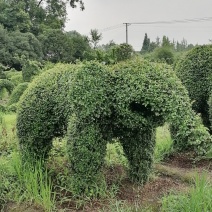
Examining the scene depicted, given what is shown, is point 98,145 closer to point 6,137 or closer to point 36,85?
point 36,85

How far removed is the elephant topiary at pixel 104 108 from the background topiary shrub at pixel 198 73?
2.31m

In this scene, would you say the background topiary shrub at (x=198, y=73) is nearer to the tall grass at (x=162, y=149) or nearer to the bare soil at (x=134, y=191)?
the tall grass at (x=162, y=149)

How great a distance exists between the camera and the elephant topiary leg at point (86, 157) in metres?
4.61

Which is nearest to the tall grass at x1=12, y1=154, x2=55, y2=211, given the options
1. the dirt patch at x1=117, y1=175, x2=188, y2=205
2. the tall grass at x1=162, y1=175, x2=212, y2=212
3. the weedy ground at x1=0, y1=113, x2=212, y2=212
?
the weedy ground at x1=0, y1=113, x2=212, y2=212

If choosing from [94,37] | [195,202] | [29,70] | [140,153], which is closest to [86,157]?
[140,153]

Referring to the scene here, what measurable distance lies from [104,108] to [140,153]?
3.21ft

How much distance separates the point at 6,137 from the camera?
7367 mm

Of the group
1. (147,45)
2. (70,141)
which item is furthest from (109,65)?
(147,45)

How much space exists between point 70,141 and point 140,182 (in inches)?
46.4

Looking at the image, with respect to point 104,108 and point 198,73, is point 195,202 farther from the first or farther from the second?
point 198,73

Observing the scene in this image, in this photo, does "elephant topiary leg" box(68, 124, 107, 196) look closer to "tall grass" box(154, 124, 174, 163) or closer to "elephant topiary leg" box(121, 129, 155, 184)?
"elephant topiary leg" box(121, 129, 155, 184)

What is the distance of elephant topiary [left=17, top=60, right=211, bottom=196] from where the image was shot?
14.5 ft

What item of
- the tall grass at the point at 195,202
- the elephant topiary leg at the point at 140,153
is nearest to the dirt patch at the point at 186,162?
the elephant topiary leg at the point at 140,153

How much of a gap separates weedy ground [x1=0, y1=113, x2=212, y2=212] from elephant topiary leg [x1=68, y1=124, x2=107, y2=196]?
12cm
